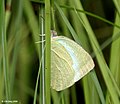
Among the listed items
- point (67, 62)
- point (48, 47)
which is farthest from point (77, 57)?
point (48, 47)

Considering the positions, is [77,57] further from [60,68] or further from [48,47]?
[48,47]

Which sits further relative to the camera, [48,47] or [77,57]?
[77,57]

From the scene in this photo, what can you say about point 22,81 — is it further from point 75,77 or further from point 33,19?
point 75,77
